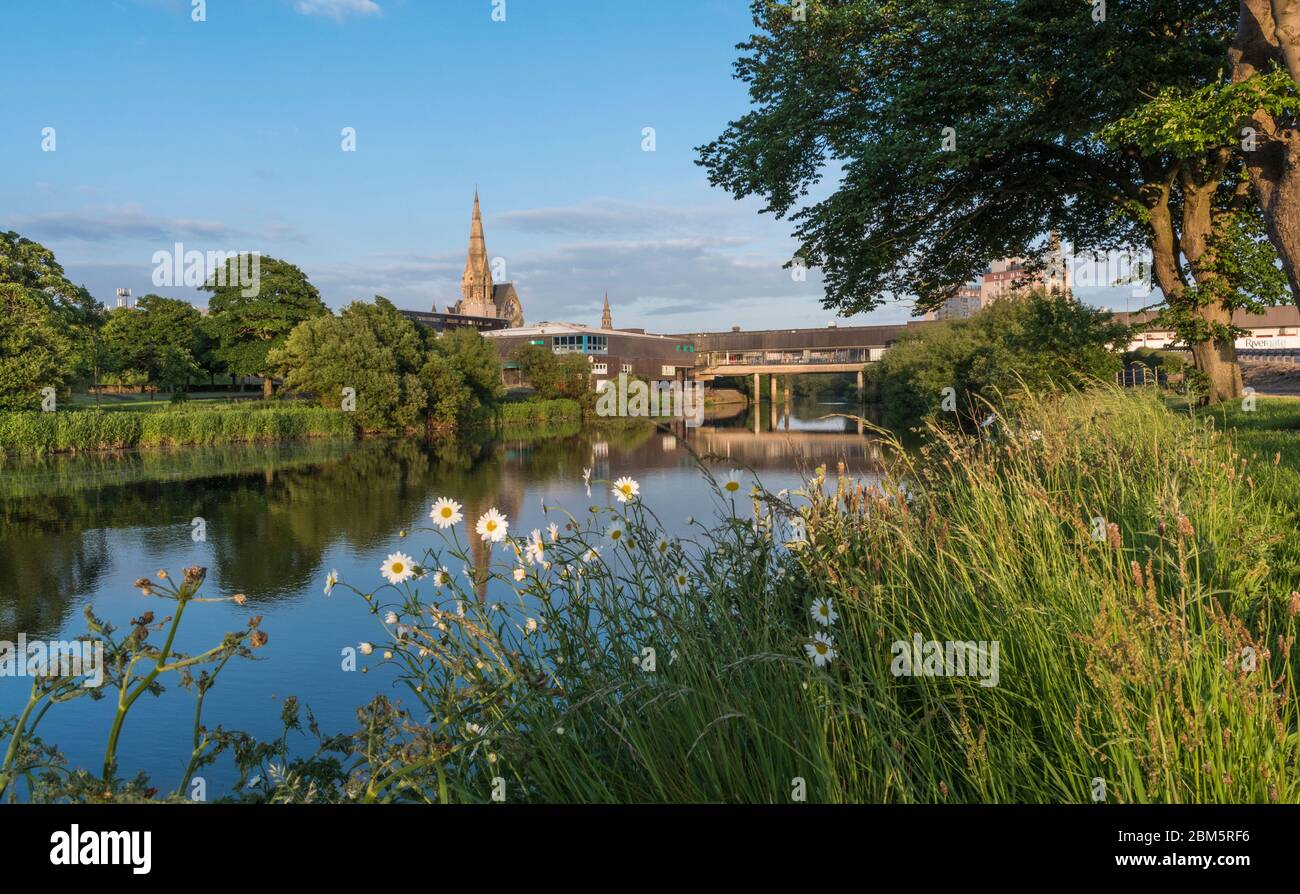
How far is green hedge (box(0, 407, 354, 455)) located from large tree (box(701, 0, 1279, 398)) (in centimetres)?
2690

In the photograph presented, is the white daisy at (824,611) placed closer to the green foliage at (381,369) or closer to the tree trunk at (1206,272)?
the tree trunk at (1206,272)

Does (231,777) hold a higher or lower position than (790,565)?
lower

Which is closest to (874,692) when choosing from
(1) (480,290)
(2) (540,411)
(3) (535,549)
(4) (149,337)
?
(3) (535,549)

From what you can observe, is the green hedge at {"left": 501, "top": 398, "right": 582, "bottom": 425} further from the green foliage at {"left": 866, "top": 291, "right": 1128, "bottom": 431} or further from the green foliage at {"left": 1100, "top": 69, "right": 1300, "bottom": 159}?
the green foliage at {"left": 1100, "top": 69, "right": 1300, "bottom": 159}

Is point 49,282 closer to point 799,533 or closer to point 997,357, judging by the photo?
point 997,357

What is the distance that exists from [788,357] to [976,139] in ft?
274

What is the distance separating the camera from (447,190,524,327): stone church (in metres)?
138

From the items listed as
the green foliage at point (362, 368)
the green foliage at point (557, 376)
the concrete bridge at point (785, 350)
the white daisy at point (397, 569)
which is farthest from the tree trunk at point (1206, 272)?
the concrete bridge at point (785, 350)

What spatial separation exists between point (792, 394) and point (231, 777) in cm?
10779

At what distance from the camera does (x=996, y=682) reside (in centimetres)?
313

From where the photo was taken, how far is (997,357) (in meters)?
26.4

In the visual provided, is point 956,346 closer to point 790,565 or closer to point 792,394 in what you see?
point 790,565

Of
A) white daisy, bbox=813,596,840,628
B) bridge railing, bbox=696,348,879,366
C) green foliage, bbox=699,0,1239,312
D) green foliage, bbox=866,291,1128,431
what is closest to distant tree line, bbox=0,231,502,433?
green foliage, bbox=866,291,1128,431
